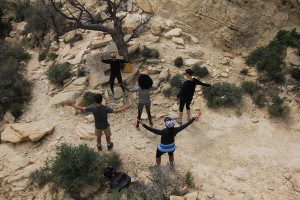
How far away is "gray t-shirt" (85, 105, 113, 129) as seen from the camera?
20.3 ft

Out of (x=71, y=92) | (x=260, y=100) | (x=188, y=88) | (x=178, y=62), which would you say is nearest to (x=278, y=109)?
(x=260, y=100)

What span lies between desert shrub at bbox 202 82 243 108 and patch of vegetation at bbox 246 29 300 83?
1566mm

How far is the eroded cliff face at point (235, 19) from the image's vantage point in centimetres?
1052

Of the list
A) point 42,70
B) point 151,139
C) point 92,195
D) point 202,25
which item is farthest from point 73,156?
point 202,25

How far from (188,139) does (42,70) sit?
24.4 ft

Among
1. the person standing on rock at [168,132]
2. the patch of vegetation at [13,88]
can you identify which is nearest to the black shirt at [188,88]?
the person standing on rock at [168,132]

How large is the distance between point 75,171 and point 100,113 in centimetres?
156

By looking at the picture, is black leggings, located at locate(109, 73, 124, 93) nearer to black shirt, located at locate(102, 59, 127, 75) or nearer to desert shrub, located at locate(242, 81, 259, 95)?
black shirt, located at locate(102, 59, 127, 75)

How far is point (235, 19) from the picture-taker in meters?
10.7

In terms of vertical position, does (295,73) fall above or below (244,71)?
above

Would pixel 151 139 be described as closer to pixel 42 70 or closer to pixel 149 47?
pixel 149 47

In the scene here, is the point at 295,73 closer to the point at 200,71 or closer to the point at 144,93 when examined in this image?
the point at 200,71

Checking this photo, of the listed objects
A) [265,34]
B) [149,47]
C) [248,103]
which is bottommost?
[248,103]

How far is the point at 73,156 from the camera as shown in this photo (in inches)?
247
